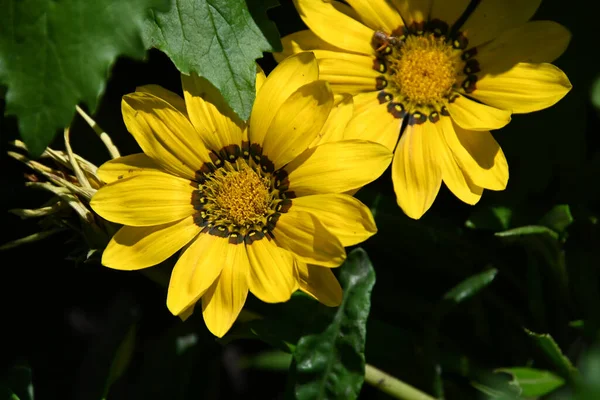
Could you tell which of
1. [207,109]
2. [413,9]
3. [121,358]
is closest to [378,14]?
[413,9]

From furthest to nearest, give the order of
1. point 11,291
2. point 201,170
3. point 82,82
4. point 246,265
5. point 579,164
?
point 11,291 < point 579,164 < point 201,170 < point 246,265 < point 82,82

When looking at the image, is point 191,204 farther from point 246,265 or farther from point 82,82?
point 82,82

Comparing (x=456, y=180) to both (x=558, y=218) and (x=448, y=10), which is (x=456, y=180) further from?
(x=448, y=10)

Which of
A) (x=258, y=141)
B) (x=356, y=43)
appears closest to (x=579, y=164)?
(x=356, y=43)

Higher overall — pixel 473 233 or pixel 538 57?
pixel 538 57

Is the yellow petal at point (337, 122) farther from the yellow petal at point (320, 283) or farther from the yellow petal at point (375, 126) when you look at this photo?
the yellow petal at point (320, 283)

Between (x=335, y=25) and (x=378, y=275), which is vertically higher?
(x=335, y=25)

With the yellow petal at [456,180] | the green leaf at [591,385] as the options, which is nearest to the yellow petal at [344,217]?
the yellow petal at [456,180]
